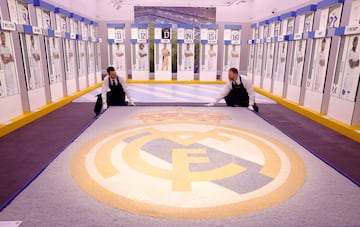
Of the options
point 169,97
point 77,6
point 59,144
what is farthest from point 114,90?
point 77,6

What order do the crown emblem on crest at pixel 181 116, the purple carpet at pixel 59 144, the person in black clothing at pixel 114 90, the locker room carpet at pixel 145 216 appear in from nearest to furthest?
the locker room carpet at pixel 145 216 < the purple carpet at pixel 59 144 < the crown emblem on crest at pixel 181 116 < the person in black clothing at pixel 114 90

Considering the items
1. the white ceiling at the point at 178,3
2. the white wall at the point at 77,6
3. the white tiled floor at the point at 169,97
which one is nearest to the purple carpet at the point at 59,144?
the white tiled floor at the point at 169,97

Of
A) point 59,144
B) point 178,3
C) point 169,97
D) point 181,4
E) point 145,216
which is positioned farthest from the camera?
point 181,4

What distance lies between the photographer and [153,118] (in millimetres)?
4977

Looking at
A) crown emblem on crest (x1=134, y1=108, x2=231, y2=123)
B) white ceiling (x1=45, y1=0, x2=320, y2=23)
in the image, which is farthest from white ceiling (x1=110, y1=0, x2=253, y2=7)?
crown emblem on crest (x1=134, y1=108, x2=231, y2=123)

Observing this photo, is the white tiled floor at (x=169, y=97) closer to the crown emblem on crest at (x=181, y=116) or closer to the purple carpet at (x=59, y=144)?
the purple carpet at (x=59, y=144)

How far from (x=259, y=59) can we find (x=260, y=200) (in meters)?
8.62

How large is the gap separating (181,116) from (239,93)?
168 centimetres

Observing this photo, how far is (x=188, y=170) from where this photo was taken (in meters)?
2.97

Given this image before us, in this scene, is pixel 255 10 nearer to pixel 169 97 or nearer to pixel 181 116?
pixel 169 97

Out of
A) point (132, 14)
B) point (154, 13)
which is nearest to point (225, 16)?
point (154, 13)

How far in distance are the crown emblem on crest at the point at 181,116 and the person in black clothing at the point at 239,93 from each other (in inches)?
33.3

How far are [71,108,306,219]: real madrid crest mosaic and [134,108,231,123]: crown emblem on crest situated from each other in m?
0.45

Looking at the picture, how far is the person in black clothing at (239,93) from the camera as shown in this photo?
5.89 m
